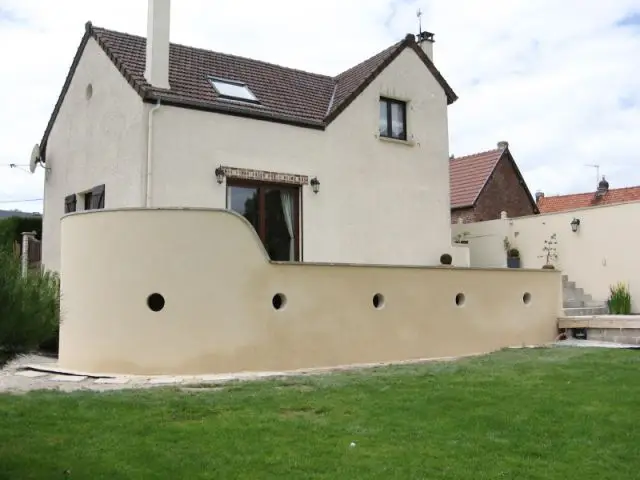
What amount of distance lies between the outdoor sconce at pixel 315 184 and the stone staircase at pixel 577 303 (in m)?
6.86

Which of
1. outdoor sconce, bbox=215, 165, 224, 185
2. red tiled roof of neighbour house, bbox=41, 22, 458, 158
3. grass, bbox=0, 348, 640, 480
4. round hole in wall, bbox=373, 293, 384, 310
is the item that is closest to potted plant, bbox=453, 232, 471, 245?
red tiled roof of neighbour house, bbox=41, 22, 458, 158

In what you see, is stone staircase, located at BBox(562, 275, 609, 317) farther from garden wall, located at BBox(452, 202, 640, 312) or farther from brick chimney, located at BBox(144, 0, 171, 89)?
brick chimney, located at BBox(144, 0, 171, 89)

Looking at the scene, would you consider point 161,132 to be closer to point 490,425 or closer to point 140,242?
point 140,242

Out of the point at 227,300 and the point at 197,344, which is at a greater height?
the point at 227,300

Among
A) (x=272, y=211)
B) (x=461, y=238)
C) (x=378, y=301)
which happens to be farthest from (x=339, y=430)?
(x=461, y=238)

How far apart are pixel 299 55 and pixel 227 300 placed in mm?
12216

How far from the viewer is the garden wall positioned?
17.4 meters

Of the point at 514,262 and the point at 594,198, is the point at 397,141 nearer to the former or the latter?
the point at 514,262

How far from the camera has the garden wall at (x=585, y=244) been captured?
57.1 ft

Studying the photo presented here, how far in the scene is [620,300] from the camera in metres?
17.2

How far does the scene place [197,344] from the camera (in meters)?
11.2

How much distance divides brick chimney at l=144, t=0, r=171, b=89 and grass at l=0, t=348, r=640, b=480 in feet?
25.2

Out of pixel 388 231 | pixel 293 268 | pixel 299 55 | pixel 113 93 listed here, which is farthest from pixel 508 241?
pixel 113 93

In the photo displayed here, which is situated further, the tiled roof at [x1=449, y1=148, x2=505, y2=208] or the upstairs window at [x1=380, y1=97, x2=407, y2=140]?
the tiled roof at [x1=449, y1=148, x2=505, y2=208]
